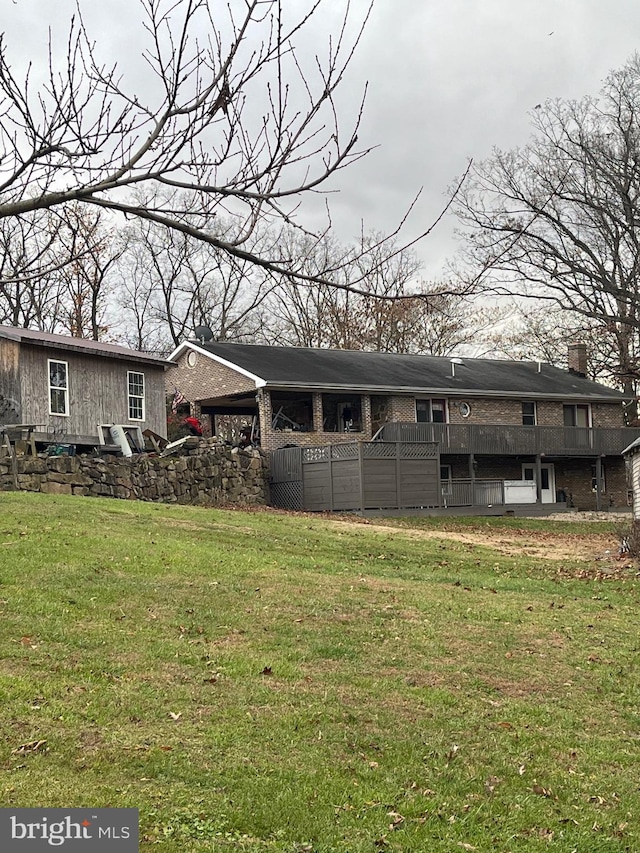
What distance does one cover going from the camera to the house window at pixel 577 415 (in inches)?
1687

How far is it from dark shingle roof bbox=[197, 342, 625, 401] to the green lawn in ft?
71.5

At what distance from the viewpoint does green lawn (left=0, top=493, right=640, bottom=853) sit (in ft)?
18.9

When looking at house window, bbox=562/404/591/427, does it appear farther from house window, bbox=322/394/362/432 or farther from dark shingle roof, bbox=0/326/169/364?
dark shingle roof, bbox=0/326/169/364

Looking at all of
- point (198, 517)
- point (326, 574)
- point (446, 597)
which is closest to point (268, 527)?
point (198, 517)

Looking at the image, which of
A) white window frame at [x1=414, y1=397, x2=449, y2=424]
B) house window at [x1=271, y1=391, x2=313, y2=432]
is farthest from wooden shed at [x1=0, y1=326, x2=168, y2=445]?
white window frame at [x1=414, y1=397, x2=449, y2=424]

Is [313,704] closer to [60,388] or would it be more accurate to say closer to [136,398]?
[60,388]

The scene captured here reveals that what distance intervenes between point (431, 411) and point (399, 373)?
6.66 ft

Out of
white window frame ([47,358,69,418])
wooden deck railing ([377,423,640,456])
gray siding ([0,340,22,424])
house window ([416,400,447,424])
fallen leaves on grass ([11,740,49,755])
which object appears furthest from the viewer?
house window ([416,400,447,424])

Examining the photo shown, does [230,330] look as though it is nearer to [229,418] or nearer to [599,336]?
[229,418]

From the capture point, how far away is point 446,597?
13.2m

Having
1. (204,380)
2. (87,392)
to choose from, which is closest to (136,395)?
(87,392)

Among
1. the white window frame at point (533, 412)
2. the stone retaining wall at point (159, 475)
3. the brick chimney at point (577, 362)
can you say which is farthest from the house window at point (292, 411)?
the brick chimney at point (577, 362)

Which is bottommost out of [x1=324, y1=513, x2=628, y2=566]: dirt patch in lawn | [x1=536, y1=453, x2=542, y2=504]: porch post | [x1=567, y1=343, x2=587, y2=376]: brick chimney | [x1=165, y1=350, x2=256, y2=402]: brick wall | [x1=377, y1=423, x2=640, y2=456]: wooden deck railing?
[x1=324, y1=513, x2=628, y2=566]: dirt patch in lawn

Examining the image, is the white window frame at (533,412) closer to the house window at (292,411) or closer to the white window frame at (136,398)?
the house window at (292,411)
